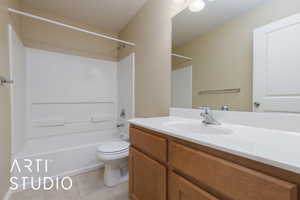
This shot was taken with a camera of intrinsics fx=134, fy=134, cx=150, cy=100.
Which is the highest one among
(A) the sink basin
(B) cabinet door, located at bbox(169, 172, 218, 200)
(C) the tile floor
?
(A) the sink basin

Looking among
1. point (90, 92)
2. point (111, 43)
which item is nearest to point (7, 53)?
point (90, 92)

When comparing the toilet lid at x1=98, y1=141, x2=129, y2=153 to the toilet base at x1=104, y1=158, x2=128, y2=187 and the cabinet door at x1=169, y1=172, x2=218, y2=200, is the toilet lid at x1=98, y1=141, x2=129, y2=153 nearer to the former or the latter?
the toilet base at x1=104, y1=158, x2=128, y2=187

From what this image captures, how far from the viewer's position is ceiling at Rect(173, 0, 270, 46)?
3.24 ft

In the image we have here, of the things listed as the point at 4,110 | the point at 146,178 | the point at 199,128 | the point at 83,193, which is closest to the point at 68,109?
the point at 4,110

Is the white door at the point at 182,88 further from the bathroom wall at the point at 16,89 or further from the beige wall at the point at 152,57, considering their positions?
the bathroom wall at the point at 16,89

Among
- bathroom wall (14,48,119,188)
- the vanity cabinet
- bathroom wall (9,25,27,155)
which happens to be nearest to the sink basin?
the vanity cabinet

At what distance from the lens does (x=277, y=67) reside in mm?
796

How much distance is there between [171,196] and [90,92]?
2.23 metres


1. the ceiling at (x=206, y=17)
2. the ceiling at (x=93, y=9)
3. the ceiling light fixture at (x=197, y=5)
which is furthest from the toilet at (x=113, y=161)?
the ceiling at (x=93, y=9)

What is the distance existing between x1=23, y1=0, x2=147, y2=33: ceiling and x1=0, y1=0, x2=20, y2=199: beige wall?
666mm

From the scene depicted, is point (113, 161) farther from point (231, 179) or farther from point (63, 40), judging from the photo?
point (63, 40)

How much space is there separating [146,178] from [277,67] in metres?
1.12

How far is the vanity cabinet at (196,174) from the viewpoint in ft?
1.38

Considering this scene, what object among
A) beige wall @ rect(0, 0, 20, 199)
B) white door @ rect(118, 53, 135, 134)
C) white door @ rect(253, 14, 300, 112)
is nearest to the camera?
white door @ rect(253, 14, 300, 112)
